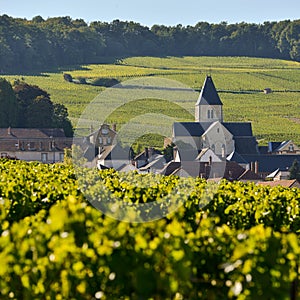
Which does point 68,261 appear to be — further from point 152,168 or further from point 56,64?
point 56,64

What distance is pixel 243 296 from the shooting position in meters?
6.52

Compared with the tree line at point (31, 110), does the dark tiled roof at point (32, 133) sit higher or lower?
lower

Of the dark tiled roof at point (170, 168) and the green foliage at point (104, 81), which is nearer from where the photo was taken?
the dark tiled roof at point (170, 168)

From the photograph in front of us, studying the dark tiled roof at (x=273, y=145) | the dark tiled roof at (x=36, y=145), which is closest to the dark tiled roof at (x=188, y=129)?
the dark tiled roof at (x=273, y=145)

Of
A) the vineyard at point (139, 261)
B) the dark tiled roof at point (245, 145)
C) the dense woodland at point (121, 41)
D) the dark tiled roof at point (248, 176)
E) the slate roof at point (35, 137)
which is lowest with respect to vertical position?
the dark tiled roof at point (245, 145)

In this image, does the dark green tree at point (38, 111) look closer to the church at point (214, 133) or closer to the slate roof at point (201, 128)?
the church at point (214, 133)

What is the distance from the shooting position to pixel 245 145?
103 m

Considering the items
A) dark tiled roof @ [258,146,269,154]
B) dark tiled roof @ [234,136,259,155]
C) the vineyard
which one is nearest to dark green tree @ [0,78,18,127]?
dark tiled roof @ [234,136,259,155]

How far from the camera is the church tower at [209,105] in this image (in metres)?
107

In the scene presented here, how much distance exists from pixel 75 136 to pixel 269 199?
82.2 m

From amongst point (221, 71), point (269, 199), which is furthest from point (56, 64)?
point (269, 199)

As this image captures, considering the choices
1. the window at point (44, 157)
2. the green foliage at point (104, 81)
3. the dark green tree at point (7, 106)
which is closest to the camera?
the dark green tree at point (7, 106)

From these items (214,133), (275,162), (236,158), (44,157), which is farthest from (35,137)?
(275,162)

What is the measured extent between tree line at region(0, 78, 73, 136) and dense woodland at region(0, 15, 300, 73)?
126ft
